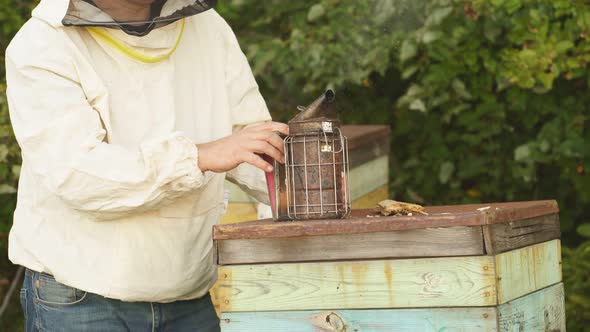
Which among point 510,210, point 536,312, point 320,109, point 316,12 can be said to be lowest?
point 536,312

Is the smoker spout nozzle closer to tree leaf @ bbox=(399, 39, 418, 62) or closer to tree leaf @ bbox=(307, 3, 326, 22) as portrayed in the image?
tree leaf @ bbox=(399, 39, 418, 62)

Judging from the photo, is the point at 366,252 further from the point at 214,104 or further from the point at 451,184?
the point at 451,184

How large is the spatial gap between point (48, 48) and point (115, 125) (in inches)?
8.0

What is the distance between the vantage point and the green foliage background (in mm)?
3721

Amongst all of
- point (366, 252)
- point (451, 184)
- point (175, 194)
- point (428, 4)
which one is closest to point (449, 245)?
point (366, 252)

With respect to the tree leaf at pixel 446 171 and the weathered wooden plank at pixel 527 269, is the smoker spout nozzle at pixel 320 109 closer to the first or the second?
the weathered wooden plank at pixel 527 269

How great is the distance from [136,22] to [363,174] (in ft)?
7.36

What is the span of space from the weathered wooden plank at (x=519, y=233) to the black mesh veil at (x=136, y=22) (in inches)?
31.4

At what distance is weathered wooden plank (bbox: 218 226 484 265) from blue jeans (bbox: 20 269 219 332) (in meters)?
0.25

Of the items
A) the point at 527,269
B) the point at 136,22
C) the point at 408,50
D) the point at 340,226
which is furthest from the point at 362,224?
the point at 408,50

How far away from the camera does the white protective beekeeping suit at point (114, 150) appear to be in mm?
1845

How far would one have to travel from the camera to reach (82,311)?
1.98m

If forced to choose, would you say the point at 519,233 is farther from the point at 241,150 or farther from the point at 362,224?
the point at 241,150

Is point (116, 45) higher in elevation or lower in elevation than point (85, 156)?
higher
